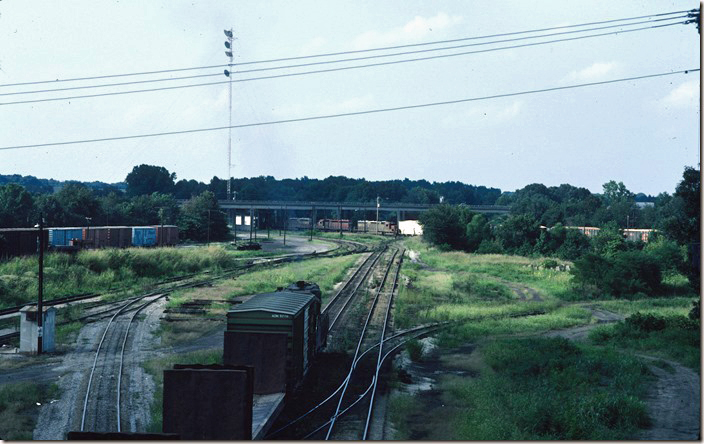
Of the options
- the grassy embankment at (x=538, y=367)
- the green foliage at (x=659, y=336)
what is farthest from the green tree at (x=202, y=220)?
the green foliage at (x=659, y=336)

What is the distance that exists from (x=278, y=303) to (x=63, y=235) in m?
49.4

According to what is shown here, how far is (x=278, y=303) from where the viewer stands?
18797 mm

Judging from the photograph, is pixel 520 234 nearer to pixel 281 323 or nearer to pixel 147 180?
pixel 281 323

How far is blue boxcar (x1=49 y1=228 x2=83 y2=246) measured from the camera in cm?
5976

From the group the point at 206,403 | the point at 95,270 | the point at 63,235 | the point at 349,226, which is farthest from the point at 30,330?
the point at 349,226

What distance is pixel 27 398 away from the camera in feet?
60.3

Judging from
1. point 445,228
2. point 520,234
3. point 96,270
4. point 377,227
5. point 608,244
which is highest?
point 445,228

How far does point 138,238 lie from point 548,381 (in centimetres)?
5992

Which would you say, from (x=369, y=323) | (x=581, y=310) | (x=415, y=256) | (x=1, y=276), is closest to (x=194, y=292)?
(x=1, y=276)

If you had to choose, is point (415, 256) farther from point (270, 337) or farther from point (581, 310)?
point (270, 337)

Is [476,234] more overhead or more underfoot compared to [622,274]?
more overhead

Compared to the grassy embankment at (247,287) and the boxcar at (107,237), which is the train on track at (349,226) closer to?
the boxcar at (107,237)

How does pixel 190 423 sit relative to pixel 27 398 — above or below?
above

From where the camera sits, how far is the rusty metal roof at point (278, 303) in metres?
17.8
